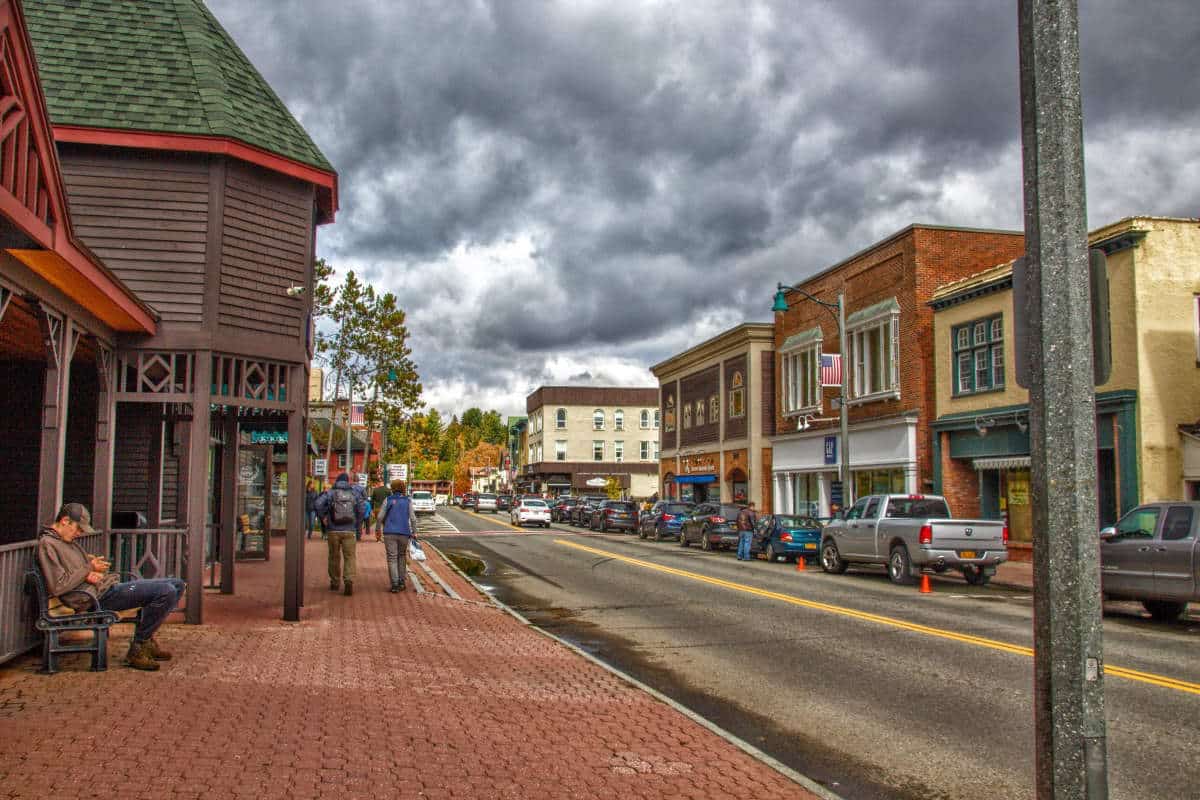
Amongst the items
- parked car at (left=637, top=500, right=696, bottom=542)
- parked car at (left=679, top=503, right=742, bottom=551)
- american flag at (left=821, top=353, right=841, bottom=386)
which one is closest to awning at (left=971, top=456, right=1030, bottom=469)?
american flag at (left=821, top=353, right=841, bottom=386)

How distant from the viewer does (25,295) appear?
8336mm

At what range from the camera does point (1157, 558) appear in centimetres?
1401

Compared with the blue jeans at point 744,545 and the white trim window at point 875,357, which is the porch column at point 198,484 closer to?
the blue jeans at point 744,545

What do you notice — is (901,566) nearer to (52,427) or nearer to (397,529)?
(397,529)

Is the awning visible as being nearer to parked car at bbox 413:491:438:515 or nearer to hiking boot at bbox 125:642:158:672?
hiking boot at bbox 125:642:158:672

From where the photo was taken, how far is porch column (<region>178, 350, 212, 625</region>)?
1138cm

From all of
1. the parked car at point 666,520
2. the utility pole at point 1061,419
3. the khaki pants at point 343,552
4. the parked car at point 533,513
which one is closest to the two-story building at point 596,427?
the parked car at point 533,513

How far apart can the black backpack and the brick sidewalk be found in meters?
4.58

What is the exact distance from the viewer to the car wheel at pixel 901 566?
1980 centimetres

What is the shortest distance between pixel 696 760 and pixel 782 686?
10.4ft

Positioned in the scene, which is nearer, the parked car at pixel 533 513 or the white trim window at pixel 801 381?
the white trim window at pixel 801 381

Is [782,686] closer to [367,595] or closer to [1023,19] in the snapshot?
[1023,19]

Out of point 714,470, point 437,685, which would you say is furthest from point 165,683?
point 714,470

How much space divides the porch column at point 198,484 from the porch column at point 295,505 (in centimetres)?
106
